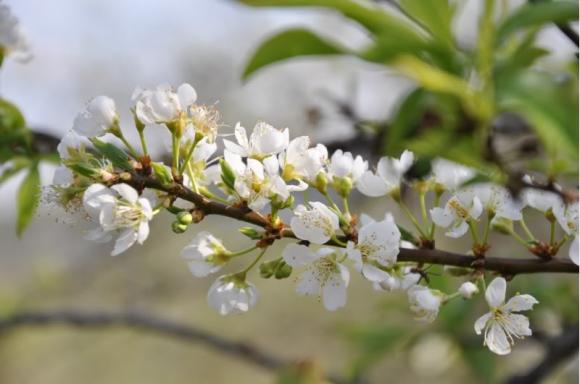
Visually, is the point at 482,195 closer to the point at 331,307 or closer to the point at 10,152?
the point at 331,307

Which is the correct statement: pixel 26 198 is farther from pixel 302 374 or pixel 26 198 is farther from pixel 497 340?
pixel 497 340

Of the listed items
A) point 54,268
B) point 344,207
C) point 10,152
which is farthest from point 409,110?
point 54,268

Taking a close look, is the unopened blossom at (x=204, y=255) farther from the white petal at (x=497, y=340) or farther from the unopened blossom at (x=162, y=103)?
the white petal at (x=497, y=340)

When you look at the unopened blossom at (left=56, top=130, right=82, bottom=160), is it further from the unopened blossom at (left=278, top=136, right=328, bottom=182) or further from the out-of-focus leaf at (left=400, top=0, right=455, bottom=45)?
the out-of-focus leaf at (left=400, top=0, right=455, bottom=45)

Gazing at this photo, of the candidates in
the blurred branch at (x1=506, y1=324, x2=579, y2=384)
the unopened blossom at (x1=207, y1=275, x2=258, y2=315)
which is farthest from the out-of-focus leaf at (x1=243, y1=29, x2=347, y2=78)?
the blurred branch at (x1=506, y1=324, x2=579, y2=384)

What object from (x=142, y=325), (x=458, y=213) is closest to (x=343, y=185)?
(x=458, y=213)
